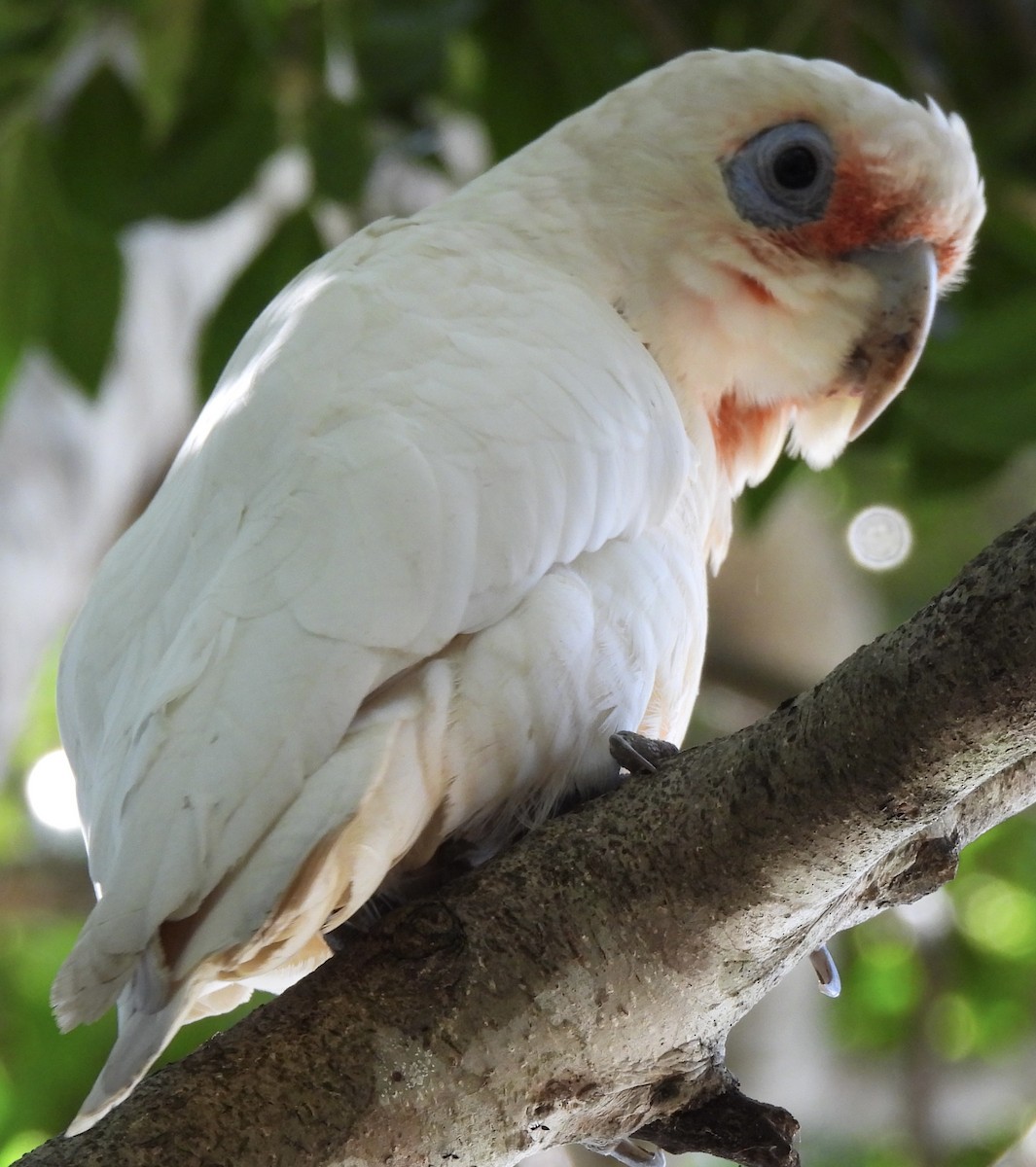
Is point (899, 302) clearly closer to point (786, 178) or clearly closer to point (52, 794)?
point (786, 178)

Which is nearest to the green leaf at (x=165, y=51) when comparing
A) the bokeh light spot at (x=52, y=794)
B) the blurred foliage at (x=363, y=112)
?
the blurred foliage at (x=363, y=112)

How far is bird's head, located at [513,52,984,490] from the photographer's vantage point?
7.08 feet

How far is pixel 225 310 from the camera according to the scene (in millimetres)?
2814

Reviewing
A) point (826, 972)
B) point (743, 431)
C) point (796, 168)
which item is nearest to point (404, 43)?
point (796, 168)

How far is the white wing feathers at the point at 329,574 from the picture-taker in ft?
4.51

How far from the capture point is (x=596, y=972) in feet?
4.56

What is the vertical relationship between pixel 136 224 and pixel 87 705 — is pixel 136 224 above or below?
above

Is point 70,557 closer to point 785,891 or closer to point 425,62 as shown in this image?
point 425,62

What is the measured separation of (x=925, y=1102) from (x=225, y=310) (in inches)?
127

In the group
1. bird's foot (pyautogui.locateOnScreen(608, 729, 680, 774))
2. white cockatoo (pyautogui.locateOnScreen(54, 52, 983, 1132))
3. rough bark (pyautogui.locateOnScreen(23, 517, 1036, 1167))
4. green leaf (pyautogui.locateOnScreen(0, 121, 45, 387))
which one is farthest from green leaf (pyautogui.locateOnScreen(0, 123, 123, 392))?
rough bark (pyautogui.locateOnScreen(23, 517, 1036, 1167))

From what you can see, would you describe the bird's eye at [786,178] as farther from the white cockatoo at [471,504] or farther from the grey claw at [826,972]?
the grey claw at [826,972]

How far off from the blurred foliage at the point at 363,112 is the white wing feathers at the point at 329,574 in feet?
3.07

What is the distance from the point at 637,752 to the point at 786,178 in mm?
1040

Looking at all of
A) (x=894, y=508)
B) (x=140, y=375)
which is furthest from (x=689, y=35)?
(x=140, y=375)
